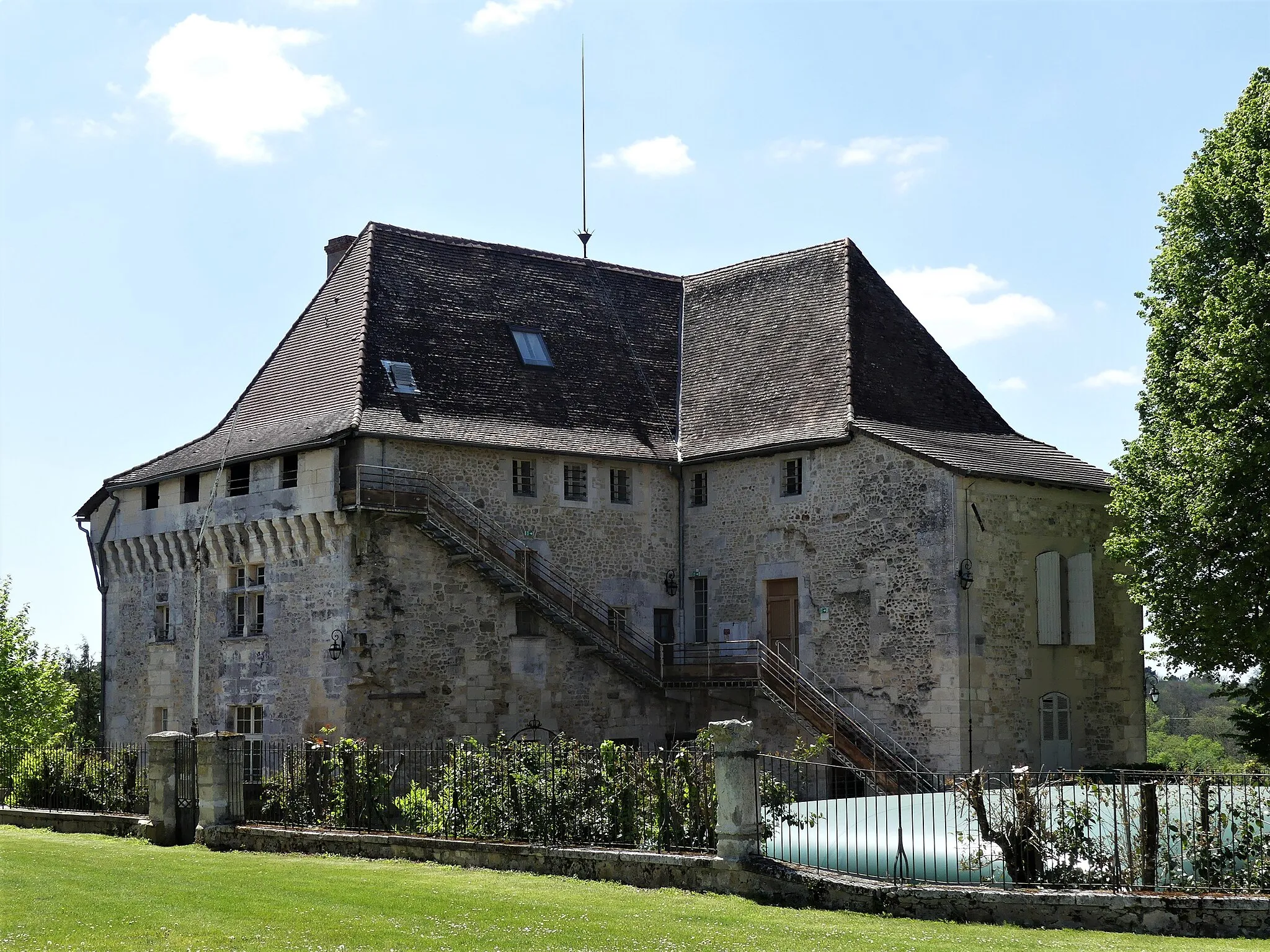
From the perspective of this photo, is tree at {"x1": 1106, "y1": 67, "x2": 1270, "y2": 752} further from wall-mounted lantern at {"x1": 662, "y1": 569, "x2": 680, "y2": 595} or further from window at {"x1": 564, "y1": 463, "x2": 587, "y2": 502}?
window at {"x1": 564, "y1": 463, "x2": 587, "y2": 502}

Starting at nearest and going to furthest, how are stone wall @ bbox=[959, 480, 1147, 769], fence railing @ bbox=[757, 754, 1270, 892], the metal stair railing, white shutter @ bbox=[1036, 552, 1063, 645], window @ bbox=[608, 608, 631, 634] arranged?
fence railing @ bbox=[757, 754, 1270, 892] < stone wall @ bbox=[959, 480, 1147, 769] < the metal stair railing < white shutter @ bbox=[1036, 552, 1063, 645] < window @ bbox=[608, 608, 631, 634]

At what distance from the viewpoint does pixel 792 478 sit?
3100 centimetres

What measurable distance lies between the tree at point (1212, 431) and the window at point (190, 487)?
58.1 feet

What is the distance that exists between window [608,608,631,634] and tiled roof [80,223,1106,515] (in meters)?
3.13

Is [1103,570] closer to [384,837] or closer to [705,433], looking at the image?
[705,433]

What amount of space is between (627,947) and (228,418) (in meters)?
22.5

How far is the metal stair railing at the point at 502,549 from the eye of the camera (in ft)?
94.6

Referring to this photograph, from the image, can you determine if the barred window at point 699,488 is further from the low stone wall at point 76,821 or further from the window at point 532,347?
the low stone wall at point 76,821

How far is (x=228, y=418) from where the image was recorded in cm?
3291

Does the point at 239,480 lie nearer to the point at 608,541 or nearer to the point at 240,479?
the point at 240,479

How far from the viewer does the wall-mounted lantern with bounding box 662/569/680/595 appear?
32875 mm

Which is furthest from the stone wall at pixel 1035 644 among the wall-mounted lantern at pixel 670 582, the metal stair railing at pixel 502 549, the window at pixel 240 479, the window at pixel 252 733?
the window at pixel 240 479

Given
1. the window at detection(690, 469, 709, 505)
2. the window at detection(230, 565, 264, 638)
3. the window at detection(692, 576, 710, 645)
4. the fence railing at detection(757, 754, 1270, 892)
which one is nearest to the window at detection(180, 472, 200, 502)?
the window at detection(230, 565, 264, 638)

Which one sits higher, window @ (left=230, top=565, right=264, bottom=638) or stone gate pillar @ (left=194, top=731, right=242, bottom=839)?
window @ (left=230, top=565, right=264, bottom=638)
